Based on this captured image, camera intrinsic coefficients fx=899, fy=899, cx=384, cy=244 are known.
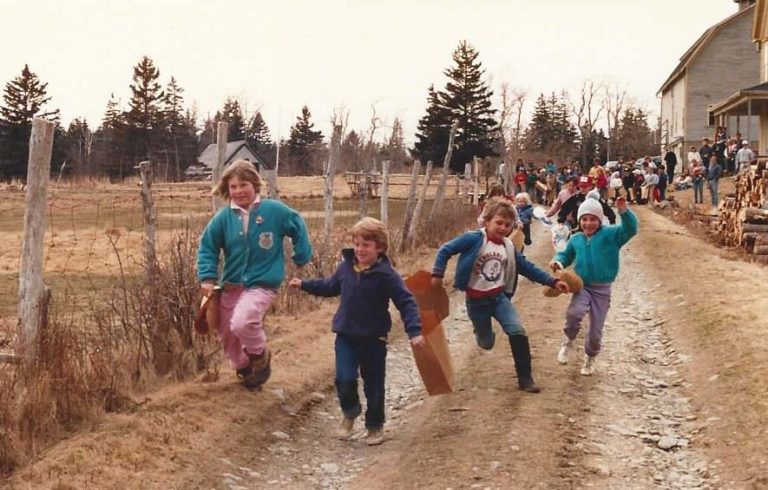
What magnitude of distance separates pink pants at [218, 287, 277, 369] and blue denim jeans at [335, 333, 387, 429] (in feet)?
2.06

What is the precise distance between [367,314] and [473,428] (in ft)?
3.75

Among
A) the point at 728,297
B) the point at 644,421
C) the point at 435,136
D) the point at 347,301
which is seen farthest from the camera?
the point at 435,136

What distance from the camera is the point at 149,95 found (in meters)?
80.3

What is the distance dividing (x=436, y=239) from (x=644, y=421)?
13004mm

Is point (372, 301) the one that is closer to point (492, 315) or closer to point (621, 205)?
point (492, 315)

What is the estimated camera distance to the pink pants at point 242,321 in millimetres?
6434

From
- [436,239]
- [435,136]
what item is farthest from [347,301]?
[435,136]

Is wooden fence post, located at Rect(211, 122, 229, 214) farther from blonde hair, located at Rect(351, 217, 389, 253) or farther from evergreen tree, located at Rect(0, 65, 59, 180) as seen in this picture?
evergreen tree, located at Rect(0, 65, 59, 180)

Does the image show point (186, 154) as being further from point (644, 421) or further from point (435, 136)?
point (644, 421)

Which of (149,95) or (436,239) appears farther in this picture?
(149,95)

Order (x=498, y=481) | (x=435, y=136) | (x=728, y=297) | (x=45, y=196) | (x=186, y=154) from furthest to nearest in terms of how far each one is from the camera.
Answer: (x=186, y=154), (x=435, y=136), (x=728, y=297), (x=45, y=196), (x=498, y=481)

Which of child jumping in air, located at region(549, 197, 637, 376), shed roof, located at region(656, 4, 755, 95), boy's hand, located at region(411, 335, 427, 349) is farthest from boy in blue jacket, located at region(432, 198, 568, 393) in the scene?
shed roof, located at region(656, 4, 755, 95)

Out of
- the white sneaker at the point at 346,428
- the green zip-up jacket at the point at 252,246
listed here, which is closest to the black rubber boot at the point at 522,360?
the white sneaker at the point at 346,428

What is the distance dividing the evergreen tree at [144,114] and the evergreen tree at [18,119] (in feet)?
26.9
